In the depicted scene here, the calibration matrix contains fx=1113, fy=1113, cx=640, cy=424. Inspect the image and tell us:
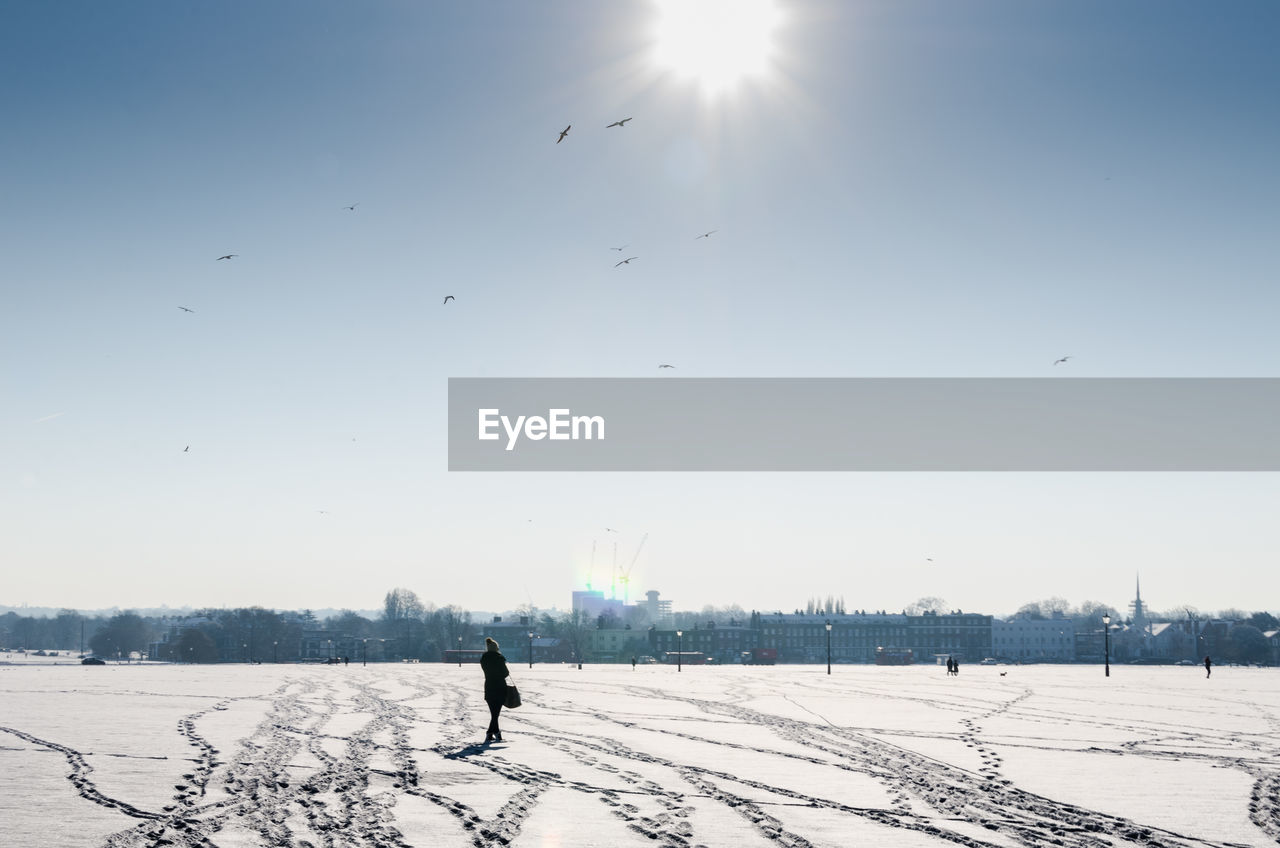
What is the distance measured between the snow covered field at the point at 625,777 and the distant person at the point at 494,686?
0.55m

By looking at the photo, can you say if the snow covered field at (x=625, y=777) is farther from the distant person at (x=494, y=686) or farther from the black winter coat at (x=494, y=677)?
the black winter coat at (x=494, y=677)

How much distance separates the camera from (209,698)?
36.5m

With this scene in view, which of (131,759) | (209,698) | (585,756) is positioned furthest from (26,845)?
(209,698)

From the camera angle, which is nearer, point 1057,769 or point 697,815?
point 697,815

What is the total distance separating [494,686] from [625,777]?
607 centimetres

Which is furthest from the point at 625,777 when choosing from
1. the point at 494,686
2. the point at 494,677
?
the point at 494,677

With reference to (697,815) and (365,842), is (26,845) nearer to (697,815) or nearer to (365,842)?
(365,842)

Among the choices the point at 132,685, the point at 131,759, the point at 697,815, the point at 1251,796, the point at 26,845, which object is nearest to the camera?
the point at 26,845

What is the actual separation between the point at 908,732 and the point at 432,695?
62.2ft

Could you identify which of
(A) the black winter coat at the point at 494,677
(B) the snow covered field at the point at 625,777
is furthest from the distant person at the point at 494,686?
(B) the snow covered field at the point at 625,777

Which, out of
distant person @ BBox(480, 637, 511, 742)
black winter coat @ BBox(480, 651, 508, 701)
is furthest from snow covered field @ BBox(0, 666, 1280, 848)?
black winter coat @ BBox(480, 651, 508, 701)

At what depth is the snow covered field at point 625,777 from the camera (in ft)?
41.6

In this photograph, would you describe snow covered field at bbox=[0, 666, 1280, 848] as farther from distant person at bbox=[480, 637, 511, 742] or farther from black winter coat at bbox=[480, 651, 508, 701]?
black winter coat at bbox=[480, 651, 508, 701]

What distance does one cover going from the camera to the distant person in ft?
Result: 71.6
